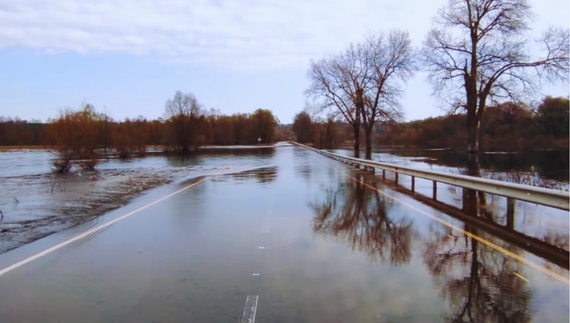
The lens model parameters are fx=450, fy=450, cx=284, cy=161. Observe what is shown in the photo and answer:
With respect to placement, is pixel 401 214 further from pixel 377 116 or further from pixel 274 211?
pixel 377 116

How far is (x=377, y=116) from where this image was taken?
60.9 metres

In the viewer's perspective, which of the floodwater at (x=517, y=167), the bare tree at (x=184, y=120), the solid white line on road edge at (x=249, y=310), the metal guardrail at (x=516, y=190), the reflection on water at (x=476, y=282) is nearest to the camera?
the solid white line on road edge at (x=249, y=310)

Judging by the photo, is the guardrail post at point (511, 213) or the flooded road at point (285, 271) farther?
the guardrail post at point (511, 213)

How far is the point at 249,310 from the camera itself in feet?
14.6

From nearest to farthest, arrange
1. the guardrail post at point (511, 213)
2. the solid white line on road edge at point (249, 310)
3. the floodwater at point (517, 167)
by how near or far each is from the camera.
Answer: the solid white line on road edge at point (249, 310), the guardrail post at point (511, 213), the floodwater at point (517, 167)

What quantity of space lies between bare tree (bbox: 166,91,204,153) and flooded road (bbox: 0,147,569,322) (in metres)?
86.0

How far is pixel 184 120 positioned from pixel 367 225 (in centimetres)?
9251

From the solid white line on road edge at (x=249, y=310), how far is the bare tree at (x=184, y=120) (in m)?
90.0

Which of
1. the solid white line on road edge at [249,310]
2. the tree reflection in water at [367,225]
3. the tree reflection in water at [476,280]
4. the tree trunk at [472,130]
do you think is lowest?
the tree reflection in water at [367,225]

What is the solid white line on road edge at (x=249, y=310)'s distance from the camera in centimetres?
423

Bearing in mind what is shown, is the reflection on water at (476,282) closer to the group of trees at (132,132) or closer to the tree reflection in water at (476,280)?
the tree reflection in water at (476,280)

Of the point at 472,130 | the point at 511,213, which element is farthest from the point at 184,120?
the point at 511,213

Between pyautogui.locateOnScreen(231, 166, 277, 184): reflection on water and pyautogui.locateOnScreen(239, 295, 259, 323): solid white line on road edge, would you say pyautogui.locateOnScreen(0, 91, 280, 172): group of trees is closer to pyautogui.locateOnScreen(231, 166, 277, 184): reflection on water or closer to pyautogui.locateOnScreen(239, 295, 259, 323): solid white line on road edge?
pyautogui.locateOnScreen(231, 166, 277, 184): reflection on water

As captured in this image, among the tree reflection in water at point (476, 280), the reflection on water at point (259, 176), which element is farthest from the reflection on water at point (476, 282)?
the reflection on water at point (259, 176)
